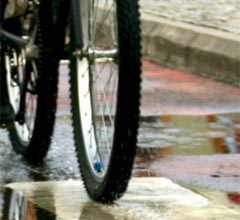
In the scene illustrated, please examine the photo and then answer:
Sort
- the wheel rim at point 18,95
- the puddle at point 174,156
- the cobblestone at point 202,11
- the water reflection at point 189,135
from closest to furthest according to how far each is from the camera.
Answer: the puddle at point 174,156 → the wheel rim at point 18,95 → the water reflection at point 189,135 → the cobblestone at point 202,11

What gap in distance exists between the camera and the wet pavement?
5.25 m

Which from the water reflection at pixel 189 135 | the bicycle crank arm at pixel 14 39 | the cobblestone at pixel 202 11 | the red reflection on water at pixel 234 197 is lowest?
the cobblestone at pixel 202 11

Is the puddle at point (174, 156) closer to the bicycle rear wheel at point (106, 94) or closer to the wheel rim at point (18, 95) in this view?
the wheel rim at point (18, 95)

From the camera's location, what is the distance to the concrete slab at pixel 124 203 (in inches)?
202

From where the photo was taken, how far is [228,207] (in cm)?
532

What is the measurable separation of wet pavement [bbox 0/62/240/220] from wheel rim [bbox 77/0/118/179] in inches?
9.6

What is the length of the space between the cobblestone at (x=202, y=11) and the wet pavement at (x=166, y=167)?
208cm

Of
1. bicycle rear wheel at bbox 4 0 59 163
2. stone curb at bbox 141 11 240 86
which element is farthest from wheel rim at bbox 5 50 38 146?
stone curb at bbox 141 11 240 86

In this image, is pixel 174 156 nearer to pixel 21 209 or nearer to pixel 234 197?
pixel 234 197

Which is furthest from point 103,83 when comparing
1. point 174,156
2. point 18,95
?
point 174,156

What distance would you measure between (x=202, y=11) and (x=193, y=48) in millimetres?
1814

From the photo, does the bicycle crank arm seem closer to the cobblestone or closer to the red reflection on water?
the red reflection on water

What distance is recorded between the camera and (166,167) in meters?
6.36

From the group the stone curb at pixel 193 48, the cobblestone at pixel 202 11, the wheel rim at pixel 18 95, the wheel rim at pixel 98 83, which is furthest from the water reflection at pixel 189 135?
the cobblestone at pixel 202 11
